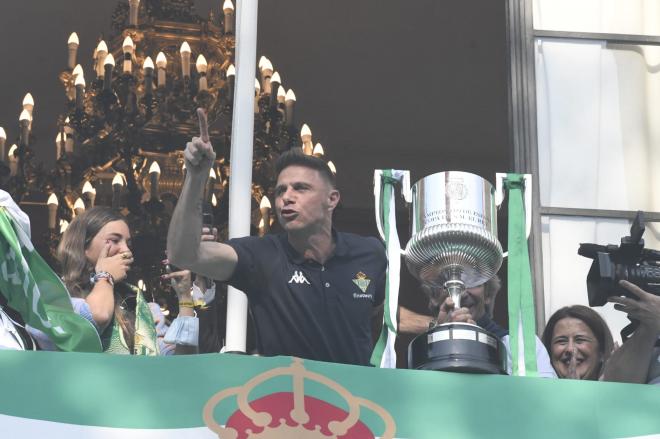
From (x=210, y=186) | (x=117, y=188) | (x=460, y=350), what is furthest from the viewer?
(x=117, y=188)

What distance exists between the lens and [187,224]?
4.80m

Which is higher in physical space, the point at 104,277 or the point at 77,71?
the point at 77,71

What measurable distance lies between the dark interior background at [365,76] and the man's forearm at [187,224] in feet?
17.5

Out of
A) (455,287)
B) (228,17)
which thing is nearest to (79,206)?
(228,17)

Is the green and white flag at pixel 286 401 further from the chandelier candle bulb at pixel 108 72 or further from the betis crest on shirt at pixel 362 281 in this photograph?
the chandelier candle bulb at pixel 108 72

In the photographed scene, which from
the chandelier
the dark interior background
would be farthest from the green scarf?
the dark interior background

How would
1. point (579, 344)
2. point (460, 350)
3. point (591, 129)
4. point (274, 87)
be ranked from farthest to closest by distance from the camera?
point (274, 87), point (591, 129), point (579, 344), point (460, 350)

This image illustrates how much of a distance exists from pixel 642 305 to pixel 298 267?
1134mm

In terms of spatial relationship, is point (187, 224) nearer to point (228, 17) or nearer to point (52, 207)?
point (228, 17)

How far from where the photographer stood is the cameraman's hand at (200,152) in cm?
470

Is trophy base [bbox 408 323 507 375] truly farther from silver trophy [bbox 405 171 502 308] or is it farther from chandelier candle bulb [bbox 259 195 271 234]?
chandelier candle bulb [bbox 259 195 271 234]

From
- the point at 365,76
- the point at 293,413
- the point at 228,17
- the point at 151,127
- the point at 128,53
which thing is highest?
the point at 365,76

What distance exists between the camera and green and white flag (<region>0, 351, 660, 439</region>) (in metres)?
4.40

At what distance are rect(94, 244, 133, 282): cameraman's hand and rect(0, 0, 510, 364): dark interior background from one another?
→ 4846 mm
